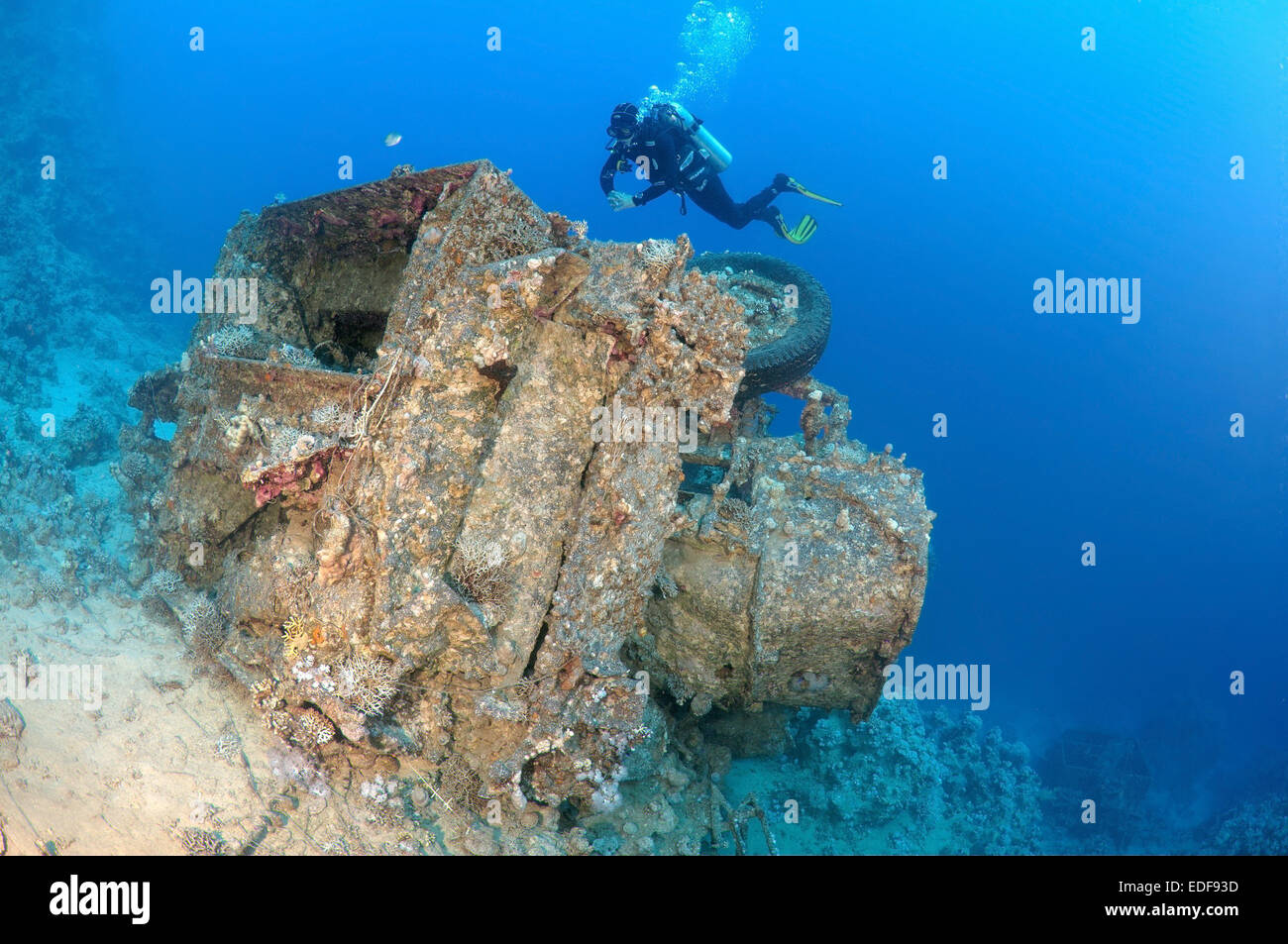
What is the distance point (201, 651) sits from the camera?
19.8ft

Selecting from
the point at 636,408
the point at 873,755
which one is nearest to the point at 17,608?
the point at 636,408

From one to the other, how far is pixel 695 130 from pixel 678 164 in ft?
4.43

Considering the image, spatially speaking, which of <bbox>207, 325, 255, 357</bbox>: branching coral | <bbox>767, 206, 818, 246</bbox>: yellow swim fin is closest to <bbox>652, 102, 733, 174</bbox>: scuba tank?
<bbox>767, 206, 818, 246</bbox>: yellow swim fin

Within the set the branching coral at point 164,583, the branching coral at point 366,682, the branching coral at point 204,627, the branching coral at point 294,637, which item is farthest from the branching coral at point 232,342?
the branching coral at point 366,682

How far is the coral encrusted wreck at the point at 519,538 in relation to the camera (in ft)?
17.4

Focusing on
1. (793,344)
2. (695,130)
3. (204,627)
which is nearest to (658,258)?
(793,344)

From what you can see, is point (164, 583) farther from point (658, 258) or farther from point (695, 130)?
point (695, 130)

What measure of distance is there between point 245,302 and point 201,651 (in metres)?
3.57

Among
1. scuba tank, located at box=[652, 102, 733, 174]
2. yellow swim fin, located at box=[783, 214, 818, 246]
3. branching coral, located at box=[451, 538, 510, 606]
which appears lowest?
branching coral, located at box=[451, 538, 510, 606]

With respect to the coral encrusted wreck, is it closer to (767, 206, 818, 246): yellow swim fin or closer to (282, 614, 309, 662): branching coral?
(282, 614, 309, 662): branching coral

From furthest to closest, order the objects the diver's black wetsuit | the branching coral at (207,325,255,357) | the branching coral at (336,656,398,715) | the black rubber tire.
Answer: the diver's black wetsuit → the black rubber tire → the branching coral at (207,325,255,357) → the branching coral at (336,656,398,715)

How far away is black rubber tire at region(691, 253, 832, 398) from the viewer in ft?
26.1

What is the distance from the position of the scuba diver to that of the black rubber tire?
2.92 metres
